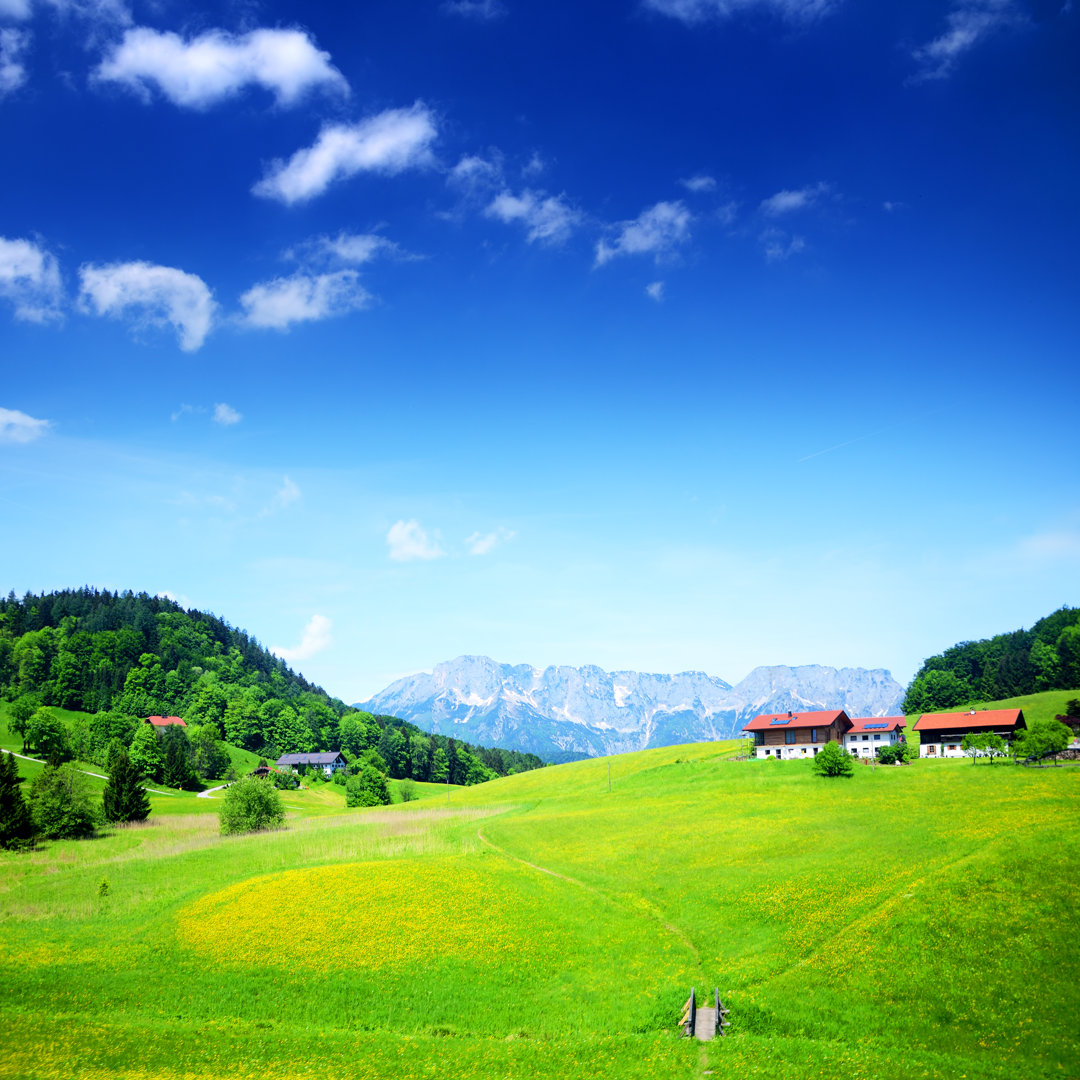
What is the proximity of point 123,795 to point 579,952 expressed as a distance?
8647cm

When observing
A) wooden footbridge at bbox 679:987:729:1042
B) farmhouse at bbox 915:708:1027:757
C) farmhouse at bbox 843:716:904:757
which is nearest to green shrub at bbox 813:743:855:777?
A: farmhouse at bbox 915:708:1027:757

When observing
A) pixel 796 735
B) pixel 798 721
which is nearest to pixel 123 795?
pixel 796 735

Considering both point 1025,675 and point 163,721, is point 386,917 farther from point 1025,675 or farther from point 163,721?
point 1025,675

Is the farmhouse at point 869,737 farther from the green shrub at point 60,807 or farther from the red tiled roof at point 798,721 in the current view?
the green shrub at point 60,807

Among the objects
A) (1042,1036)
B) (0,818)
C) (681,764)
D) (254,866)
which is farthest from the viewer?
(681,764)

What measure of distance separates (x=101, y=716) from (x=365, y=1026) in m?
172

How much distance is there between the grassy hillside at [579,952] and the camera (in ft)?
99.3

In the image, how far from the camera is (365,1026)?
1383 inches

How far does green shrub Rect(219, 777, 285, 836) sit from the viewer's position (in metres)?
91.3

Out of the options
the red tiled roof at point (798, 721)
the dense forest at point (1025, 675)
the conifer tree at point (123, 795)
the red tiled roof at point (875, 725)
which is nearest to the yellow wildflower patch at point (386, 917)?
the conifer tree at point (123, 795)

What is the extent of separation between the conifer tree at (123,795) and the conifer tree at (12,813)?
56.6ft

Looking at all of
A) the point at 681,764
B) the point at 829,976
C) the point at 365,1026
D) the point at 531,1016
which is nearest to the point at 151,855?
the point at 365,1026

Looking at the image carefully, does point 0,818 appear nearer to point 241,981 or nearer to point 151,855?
point 151,855

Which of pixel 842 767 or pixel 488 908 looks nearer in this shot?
pixel 488 908
